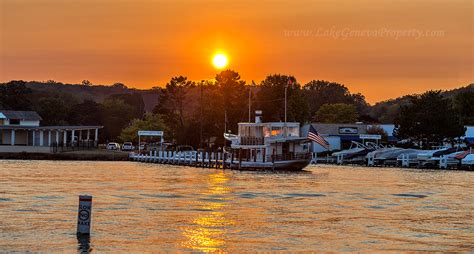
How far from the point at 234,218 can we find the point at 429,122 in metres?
102

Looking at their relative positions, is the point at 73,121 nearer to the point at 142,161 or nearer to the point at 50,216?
the point at 142,161

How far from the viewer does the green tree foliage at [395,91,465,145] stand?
454ft

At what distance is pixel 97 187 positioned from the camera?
204 feet

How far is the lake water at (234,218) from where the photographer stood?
106ft

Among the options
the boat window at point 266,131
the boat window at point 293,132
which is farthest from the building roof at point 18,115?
the boat window at point 293,132

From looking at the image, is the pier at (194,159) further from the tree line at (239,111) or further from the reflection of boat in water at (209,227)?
the reflection of boat in water at (209,227)

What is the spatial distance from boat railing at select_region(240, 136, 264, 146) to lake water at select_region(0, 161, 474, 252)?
3385cm

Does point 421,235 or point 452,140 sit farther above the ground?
point 452,140

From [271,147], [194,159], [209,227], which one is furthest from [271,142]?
[209,227]

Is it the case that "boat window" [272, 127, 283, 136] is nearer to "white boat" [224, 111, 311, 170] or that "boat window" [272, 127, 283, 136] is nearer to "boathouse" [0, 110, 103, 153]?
"white boat" [224, 111, 311, 170]

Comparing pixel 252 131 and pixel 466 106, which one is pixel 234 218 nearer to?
pixel 252 131

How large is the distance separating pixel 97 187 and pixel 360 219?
24.7 meters

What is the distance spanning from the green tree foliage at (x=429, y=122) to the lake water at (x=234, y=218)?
72992 mm

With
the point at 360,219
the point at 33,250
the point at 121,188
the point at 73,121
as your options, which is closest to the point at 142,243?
the point at 33,250
